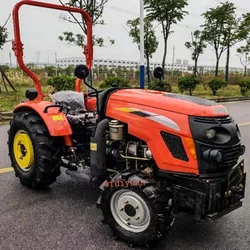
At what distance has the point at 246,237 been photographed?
9.07 feet

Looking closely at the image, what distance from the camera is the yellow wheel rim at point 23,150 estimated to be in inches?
147

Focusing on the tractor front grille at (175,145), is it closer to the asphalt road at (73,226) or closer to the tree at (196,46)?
the asphalt road at (73,226)

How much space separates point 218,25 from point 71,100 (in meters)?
18.9

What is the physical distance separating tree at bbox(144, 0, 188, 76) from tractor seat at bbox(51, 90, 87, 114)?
13.3 meters

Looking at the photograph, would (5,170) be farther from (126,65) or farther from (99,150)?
(126,65)

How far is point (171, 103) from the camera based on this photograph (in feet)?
8.48

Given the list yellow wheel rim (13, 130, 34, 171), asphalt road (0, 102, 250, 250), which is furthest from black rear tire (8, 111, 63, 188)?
asphalt road (0, 102, 250, 250)

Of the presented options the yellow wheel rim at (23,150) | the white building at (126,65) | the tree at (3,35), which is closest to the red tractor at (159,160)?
the yellow wheel rim at (23,150)

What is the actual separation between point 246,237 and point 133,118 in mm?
1403

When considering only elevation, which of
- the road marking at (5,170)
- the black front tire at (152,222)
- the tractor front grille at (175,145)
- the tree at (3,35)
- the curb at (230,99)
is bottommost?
the curb at (230,99)

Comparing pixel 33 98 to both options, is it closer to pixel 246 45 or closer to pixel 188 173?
pixel 188 173

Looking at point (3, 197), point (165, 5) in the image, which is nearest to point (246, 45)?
point (165, 5)

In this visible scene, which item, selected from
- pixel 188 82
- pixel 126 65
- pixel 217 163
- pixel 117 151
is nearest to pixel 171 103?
pixel 217 163

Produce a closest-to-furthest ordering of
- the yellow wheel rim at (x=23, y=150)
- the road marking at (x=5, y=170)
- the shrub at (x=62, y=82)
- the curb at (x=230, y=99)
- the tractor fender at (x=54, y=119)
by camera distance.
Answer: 1. the tractor fender at (x=54, y=119)
2. the yellow wheel rim at (x=23, y=150)
3. the road marking at (x=5, y=170)
4. the shrub at (x=62, y=82)
5. the curb at (x=230, y=99)
